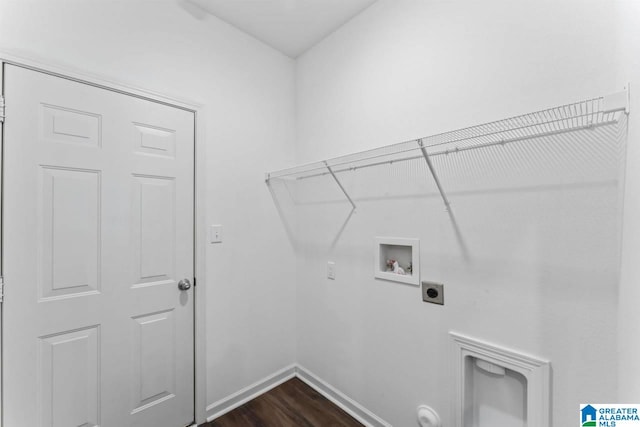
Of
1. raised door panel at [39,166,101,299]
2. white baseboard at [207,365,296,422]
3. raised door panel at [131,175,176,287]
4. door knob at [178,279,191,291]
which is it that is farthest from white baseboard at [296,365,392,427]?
raised door panel at [39,166,101,299]

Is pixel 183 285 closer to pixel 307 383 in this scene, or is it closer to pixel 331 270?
pixel 331 270

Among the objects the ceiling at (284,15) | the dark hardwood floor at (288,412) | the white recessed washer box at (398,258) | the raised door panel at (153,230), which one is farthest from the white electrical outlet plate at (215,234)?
the ceiling at (284,15)

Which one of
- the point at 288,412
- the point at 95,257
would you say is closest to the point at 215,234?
the point at 95,257

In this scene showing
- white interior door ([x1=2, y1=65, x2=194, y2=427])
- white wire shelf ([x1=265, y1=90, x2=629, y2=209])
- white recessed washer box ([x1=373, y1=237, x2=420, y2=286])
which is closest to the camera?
white wire shelf ([x1=265, y1=90, x2=629, y2=209])

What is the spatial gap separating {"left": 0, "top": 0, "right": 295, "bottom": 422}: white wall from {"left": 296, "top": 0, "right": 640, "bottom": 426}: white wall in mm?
358

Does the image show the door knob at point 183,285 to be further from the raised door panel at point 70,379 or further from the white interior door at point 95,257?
the raised door panel at point 70,379

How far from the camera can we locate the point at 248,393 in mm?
2020

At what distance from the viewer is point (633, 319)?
79cm

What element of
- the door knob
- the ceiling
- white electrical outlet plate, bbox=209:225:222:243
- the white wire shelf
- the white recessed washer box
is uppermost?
the ceiling

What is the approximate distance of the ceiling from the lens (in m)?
1.79

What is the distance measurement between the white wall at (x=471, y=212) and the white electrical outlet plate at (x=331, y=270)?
4cm

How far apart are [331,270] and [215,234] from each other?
0.87 metres

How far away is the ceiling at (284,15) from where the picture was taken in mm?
1787

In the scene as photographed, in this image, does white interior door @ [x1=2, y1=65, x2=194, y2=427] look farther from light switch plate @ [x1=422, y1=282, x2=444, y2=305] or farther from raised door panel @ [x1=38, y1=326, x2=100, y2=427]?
light switch plate @ [x1=422, y1=282, x2=444, y2=305]
